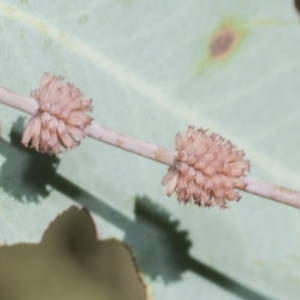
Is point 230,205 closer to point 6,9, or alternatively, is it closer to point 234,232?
Result: point 234,232

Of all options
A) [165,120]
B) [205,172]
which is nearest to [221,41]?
[165,120]

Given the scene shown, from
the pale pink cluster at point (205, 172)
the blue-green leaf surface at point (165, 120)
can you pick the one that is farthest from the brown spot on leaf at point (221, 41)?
the pale pink cluster at point (205, 172)

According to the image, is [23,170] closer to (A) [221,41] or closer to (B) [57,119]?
(B) [57,119]

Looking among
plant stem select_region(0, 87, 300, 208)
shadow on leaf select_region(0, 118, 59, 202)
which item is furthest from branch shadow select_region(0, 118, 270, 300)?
plant stem select_region(0, 87, 300, 208)

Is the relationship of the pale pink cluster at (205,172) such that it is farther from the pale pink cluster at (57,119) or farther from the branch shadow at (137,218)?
the branch shadow at (137,218)

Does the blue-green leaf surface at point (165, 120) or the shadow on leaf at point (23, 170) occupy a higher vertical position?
the blue-green leaf surface at point (165, 120)

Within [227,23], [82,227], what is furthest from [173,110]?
[82,227]
